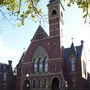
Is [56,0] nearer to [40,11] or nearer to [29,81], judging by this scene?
[29,81]

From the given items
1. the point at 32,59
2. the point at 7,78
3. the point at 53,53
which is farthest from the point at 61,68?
the point at 7,78

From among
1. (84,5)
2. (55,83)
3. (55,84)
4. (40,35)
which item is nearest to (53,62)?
(55,83)

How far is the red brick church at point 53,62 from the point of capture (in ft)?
143

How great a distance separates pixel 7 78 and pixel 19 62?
25.0 feet

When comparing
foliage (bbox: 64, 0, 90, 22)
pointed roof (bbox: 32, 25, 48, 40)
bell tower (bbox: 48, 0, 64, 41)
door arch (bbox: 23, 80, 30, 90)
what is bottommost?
door arch (bbox: 23, 80, 30, 90)

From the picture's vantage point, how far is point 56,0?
48.3 metres

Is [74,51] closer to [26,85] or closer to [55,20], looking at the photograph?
[55,20]

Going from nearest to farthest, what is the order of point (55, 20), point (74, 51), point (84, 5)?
point (84, 5) → point (74, 51) → point (55, 20)

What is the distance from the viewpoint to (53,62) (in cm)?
4531

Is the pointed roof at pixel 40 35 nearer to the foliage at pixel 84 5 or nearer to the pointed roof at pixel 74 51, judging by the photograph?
the pointed roof at pixel 74 51

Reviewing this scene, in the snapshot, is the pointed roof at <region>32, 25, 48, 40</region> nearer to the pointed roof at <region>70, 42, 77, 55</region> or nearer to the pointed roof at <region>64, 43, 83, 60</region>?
the pointed roof at <region>64, 43, 83, 60</region>

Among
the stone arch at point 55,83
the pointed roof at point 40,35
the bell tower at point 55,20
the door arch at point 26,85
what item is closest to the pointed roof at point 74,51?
the bell tower at point 55,20

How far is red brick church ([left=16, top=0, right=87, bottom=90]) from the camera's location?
43594 millimetres

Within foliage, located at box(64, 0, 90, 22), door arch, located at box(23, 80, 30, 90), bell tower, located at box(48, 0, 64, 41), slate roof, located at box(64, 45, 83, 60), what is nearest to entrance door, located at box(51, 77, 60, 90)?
slate roof, located at box(64, 45, 83, 60)
